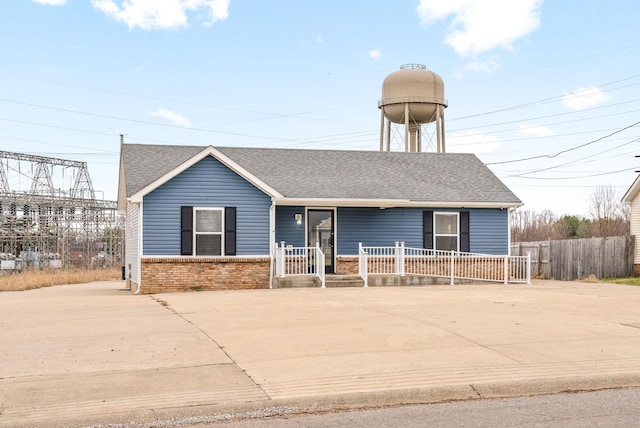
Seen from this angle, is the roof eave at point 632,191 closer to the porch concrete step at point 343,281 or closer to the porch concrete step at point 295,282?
the porch concrete step at point 343,281

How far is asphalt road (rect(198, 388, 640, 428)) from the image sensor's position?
20.7 ft

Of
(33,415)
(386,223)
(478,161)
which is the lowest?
(33,415)

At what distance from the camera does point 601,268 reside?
3017 centimetres

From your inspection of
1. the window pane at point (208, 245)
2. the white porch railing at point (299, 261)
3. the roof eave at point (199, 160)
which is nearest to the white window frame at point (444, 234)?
the white porch railing at point (299, 261)

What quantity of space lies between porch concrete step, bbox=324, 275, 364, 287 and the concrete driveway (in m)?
6.00

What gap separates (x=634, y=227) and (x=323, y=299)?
68.2ft

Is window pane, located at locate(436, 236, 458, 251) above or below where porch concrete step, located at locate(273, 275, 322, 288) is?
above

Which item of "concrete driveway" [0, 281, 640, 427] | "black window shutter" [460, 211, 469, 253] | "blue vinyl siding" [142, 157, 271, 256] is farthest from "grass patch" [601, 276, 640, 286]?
"blue vinyl siding" [142, 157, 271, 256]

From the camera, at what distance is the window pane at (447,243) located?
24.3 metres

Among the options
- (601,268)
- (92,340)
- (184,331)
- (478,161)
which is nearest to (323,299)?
(184,331)

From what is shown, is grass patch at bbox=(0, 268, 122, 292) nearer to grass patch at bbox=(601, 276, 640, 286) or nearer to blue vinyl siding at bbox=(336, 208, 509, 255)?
blue vinyl siding at bbox=(336, 208, 509, 255)

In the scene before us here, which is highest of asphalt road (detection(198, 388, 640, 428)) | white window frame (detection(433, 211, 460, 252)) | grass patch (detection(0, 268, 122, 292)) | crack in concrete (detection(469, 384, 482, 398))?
white window frame (detection(433, 211, 460, 252))

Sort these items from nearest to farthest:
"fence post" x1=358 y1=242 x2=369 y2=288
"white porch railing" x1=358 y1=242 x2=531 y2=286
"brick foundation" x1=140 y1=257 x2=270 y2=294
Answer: "brick foundation" x1=140 y1=257 x2=270 y2=294
"fence post" x1=358 y1=242 x2=369 y2=288
"white porch railing" x1=358 y1=242 x2=531 y2=286

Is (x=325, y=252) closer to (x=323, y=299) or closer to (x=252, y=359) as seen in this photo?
(x=323, y=299)
